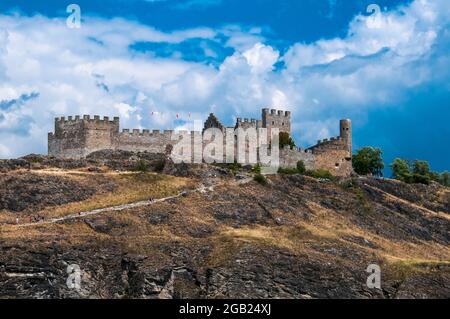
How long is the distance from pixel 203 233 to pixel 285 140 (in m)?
31.8

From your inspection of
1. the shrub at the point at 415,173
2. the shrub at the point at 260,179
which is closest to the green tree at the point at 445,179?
the shrub at the point at 415,173

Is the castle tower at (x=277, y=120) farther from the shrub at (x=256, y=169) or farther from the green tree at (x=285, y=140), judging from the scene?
the shrub at (x=256, y=169)

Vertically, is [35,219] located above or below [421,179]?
below

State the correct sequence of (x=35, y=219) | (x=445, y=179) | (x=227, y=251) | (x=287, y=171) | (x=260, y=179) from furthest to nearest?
(x=445, y=179) < (x=287, y=171) < (x=260, y=179) < (x=35, y=219) < (x=227, y=251)

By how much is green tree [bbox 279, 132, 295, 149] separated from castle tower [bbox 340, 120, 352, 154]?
22.5 feet

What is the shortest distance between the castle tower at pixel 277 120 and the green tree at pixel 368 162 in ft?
38.6

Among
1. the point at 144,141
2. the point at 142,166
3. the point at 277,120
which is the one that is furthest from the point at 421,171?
the point at 142,166

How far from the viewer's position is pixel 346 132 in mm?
142375

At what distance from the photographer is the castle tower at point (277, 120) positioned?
139750mm

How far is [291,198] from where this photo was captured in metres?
122

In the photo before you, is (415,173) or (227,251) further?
(415,173)

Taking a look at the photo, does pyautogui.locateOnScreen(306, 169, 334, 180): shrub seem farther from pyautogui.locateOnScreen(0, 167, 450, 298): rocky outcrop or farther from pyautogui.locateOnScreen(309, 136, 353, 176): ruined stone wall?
pyautogui.locateOnScreen(0, 167, 450, 298): rocky outcrop

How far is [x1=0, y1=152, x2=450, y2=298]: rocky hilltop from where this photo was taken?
319 feet

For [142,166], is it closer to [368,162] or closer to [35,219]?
[35,219]
